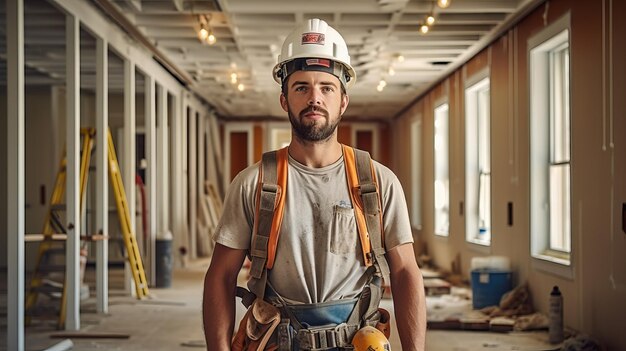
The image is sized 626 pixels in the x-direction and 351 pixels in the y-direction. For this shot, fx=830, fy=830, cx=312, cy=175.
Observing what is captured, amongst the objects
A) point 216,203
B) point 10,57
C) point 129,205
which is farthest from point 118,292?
point 216,203

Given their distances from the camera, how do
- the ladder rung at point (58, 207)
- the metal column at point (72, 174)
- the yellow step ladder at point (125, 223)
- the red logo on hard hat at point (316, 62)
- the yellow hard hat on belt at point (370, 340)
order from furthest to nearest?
the yellow step ladder at point (125, 223)
the ladder rung at point (58, 207)
the metal column at point (72, 174)
the red logo on hard hat at point (316, 62)
the yellow hard hat on belt at point (370, 340)

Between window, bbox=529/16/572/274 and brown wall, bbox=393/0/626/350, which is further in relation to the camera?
window, bbox=529/16/572/274

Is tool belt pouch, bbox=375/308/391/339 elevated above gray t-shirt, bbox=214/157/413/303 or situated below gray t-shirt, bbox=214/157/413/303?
below

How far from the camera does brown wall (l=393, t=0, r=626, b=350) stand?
5.59 metres

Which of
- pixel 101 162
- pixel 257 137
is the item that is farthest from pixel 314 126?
pixel 257 137

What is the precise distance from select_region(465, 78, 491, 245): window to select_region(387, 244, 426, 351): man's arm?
26.0ft

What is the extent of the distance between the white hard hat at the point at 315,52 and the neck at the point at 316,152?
0.20m

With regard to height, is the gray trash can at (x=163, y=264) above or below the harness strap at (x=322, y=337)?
below

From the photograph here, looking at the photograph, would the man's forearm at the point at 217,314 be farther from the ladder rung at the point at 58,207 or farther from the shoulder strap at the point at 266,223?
the ladder rung at the point at 58,207

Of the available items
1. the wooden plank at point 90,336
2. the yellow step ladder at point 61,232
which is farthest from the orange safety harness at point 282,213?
the yellow step ladder at point 61,232

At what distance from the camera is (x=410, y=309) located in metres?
2.37

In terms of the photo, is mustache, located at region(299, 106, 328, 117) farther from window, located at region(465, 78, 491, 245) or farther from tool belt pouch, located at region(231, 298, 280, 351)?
window, located at region(465, 78, 491, 245)

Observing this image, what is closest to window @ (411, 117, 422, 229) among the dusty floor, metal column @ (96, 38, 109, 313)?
the dusty floor

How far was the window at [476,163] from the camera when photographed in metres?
10.2
